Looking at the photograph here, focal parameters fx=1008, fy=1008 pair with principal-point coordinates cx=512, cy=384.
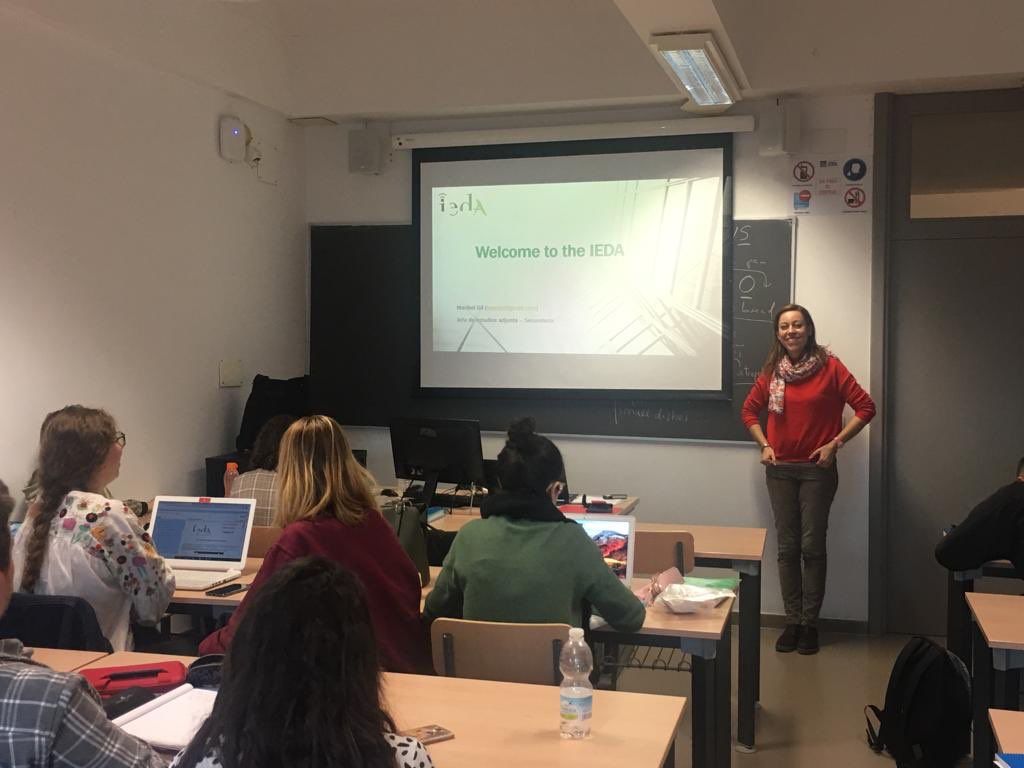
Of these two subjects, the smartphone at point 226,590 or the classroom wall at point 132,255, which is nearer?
the smartphone at point 226,590

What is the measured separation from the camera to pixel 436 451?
179 inches

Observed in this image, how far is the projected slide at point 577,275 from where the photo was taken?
18.2 ft

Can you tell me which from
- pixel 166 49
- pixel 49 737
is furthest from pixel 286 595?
pixel 166 49

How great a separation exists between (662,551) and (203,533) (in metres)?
1.69

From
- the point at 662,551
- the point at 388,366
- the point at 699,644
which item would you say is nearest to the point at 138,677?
the point at 699,644

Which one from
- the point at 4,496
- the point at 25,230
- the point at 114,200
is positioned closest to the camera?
the point at 4,496

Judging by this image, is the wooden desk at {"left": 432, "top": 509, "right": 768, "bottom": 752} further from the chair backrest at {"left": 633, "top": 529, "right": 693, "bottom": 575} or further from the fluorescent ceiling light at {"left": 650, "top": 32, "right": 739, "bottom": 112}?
the fluorescent ceiling light at {"left": 650, "top": 32, "right": 739, "bottom": 112}

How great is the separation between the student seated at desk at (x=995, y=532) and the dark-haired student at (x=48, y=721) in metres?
2.93

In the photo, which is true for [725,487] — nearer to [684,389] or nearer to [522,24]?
[684,389]

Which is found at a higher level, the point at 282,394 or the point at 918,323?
the point at 918,323

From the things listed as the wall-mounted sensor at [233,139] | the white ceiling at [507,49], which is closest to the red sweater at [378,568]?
the white ceiling at [507,49]

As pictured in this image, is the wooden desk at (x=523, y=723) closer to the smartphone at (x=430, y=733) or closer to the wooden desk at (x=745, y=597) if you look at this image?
the smartphone at (x=430, y=733)

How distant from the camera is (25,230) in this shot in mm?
4031

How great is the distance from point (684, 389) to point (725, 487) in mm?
588
